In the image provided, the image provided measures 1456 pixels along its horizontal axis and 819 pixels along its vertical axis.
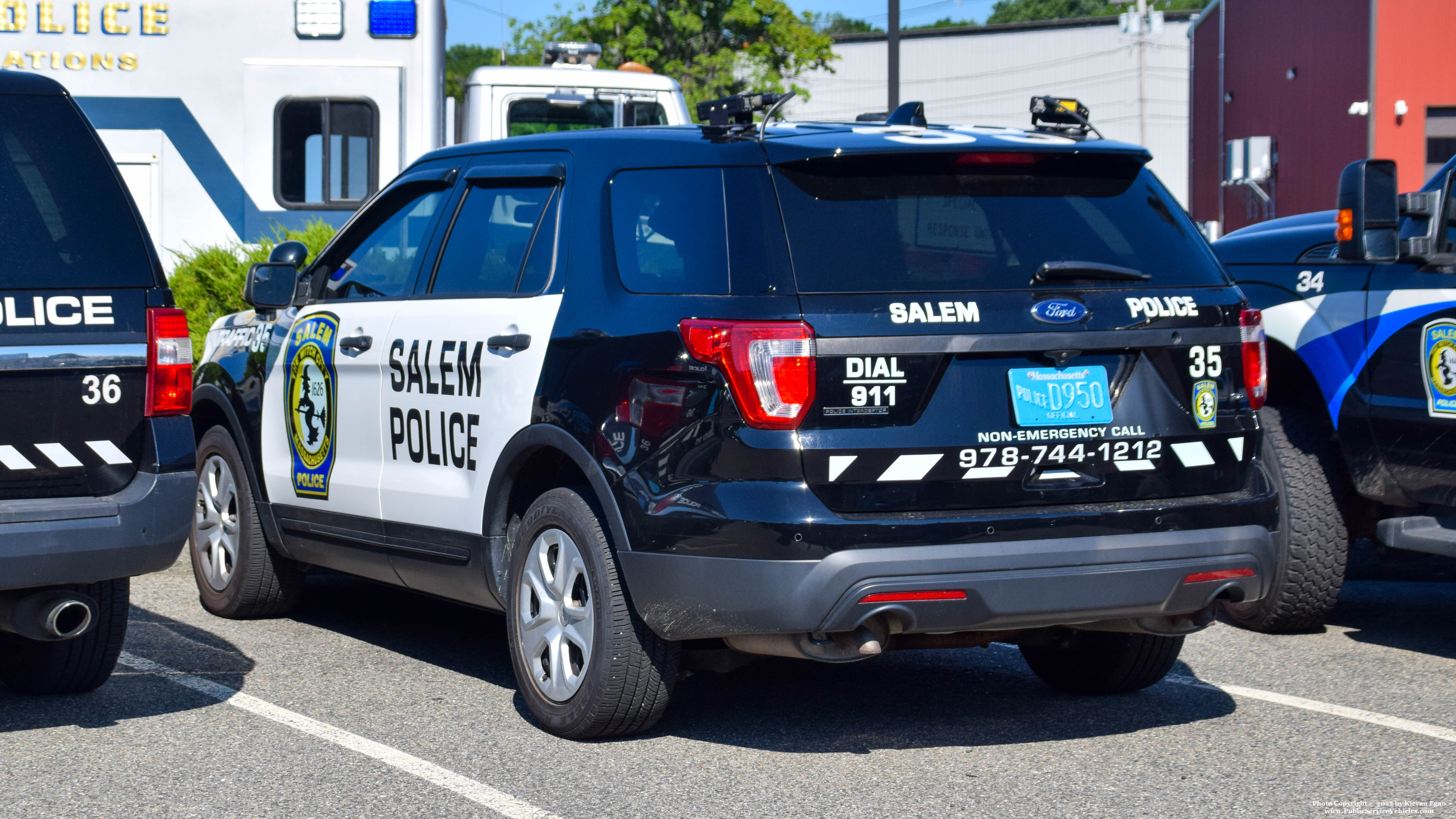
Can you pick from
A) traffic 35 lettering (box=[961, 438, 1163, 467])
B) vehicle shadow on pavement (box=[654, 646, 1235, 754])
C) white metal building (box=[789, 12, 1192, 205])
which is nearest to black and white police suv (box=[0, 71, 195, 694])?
vehicle shadow on pavement (box=[654, 646, 1235, 754])

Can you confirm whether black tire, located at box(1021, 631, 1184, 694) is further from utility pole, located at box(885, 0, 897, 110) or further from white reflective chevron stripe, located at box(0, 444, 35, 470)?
utility pole, located at box(885, 0, 897, 110)

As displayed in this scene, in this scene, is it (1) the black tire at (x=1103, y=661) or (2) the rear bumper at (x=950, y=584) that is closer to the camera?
(2) the rear bumper at (x=950, y=584)

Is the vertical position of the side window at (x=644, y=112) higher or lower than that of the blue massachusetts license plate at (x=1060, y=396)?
higher

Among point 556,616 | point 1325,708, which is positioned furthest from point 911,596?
point 1325,708

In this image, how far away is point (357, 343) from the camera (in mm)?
5984

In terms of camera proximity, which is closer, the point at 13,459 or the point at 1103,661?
the point at 13,459

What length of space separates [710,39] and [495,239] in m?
27.6

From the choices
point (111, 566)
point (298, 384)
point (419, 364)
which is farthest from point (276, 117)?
point (111, 566)

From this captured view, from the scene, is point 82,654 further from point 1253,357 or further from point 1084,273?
point 1253,357

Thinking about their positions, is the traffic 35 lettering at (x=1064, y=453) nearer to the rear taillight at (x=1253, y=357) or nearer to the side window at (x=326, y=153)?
the rear taillight at (x=1253, y=357)

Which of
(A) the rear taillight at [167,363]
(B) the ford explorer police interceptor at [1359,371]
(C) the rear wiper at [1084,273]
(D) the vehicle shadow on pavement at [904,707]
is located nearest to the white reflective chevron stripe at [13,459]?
(A) the rear taillight at [167,363]

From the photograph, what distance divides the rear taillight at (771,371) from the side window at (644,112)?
862cm

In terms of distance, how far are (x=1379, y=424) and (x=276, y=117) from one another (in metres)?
8.04

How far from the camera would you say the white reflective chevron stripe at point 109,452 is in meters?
4.93
